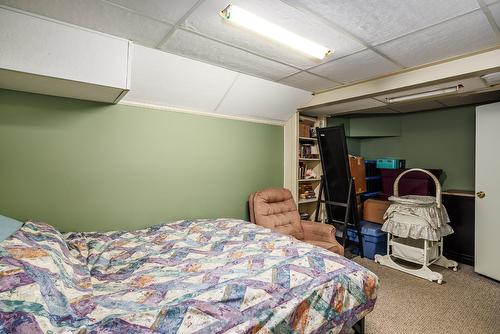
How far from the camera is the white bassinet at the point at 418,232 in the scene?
9.33 ft

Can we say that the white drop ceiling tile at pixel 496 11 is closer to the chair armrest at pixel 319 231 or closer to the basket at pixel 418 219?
the basket at pixel 418 219

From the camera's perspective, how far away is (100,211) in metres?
2.36

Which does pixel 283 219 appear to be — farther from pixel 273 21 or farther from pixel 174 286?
pixel 273 21

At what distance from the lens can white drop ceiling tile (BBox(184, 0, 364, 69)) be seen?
5.13ft

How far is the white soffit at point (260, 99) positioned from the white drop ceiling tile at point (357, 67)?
57cm

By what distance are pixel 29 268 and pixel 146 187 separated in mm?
1513

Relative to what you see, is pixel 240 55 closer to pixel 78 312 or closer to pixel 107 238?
pixel 107 238

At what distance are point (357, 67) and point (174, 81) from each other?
181 cm

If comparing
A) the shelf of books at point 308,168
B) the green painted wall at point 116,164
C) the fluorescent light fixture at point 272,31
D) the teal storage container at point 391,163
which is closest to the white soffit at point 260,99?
the green painted wall at point 116,164

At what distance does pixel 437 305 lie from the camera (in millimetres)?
2342

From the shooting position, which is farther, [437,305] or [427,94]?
[427,94]

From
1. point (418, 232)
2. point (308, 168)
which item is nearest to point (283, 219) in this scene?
point (308, 168)

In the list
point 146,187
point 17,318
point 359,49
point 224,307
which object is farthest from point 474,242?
point 17,318

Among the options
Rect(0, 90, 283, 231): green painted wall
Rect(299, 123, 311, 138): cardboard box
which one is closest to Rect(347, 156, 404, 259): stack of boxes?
Rect(299, 123, 311, 138): cardboard box
